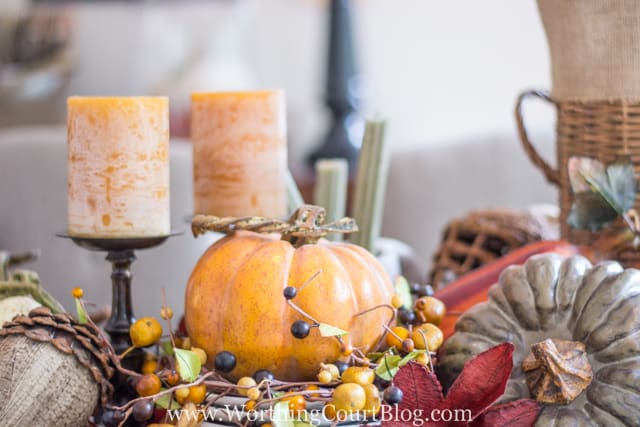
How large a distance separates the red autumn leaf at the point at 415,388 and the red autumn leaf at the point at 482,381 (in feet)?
0.04

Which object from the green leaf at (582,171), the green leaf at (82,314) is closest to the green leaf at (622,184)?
the green leaf at (582,171)

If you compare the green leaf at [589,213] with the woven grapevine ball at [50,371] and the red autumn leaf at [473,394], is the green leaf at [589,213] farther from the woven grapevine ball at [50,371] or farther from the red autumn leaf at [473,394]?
the woven grapevine ball at [50,371]

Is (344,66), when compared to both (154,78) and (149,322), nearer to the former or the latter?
(154,78)

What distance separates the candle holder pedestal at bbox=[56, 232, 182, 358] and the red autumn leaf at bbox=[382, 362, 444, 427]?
0.77 feet

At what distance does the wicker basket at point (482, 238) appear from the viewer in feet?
3.29

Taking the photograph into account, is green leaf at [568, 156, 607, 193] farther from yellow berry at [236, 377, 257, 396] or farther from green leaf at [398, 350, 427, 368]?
yellow berry at [236, 377, 257, 396]

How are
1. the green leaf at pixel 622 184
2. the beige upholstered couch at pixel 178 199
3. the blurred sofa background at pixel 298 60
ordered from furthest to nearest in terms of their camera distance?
the blurred sofa background at pixel 298 60, the beige upholstered couch at pixel 178 199, the green leaf at pixel 622 184

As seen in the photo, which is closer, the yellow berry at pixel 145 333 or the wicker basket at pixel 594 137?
the yellow berry at pixel 145 333

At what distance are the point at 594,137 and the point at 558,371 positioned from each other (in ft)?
1.16

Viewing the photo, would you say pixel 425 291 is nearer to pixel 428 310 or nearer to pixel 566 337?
pixel 428 310

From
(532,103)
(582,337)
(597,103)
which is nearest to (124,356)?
(582,337)

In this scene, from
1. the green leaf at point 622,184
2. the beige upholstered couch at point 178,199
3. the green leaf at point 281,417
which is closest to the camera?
the green leaf at point 281,417

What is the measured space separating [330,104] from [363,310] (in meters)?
2.60

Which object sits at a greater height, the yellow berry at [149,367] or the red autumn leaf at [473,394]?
the red autumn leaf at [473,394]
